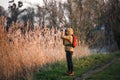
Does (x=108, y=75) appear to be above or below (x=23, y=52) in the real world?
below

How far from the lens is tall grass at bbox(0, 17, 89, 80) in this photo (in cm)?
1506

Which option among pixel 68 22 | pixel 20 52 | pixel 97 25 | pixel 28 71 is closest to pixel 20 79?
pixel 28 71

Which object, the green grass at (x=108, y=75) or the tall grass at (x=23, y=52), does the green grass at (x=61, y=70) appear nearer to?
the green grass at (x=108, y=75)

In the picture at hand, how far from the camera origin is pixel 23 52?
15883mm

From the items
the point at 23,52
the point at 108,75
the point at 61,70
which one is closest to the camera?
the point at 108,75

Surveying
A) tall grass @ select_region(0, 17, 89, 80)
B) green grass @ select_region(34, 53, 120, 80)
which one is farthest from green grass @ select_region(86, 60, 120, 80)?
tall grass @ select_region(0, 17, 89, 80)

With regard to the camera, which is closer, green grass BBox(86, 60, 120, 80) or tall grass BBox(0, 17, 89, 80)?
green grass BBox(86, 60, 120, 80)

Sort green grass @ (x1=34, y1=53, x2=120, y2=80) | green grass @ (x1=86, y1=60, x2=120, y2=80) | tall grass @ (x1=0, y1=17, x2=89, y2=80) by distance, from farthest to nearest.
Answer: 1. tall grass @ (x1=0, y1=17, x2=89, y2=80)
2. green grass @ (x1=34, y1=53, x2=120, y2=80)
3. green grass @ (x1=86, y1=60, x2=120, y2=80)

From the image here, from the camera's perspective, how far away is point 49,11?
2998 cm

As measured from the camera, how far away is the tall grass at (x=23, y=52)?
1506 centimetres

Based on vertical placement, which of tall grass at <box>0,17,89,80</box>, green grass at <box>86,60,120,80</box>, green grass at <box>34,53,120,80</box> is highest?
tall grass at <box>0,17,89,80</box>

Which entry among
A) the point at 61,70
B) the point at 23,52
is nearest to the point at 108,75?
the point at 61,70

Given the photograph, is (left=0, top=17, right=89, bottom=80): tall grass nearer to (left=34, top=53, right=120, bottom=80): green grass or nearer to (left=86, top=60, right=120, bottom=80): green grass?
(left=34, top=53, right=120, bottom=80): green grass

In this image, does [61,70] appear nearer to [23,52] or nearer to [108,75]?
[23,52]
